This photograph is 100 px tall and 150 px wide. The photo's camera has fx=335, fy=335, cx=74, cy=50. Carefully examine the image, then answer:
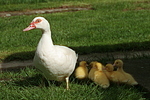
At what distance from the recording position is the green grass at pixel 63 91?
13.9 ft

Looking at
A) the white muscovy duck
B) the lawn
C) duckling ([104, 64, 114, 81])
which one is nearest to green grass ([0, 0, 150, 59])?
the lawn

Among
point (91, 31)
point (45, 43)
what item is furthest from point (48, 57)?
point (91, 31)

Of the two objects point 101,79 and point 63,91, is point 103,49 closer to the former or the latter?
point 101,79

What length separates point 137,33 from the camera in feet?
26.9

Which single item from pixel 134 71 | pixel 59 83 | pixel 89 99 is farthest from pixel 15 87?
pixel 134 71

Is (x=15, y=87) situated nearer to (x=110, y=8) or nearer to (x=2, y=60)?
(x=2, y=60)

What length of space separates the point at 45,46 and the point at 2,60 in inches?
97.1

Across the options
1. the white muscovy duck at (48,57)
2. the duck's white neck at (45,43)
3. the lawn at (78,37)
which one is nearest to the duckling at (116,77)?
the lawn at (78,37)

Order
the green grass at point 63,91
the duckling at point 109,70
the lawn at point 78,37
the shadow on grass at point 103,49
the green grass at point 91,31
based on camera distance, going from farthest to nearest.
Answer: the green grass at point 91,31 → the shadow on grass at point 103,49 → the duckling at point 109,70 → the lawn at point 78,37 → the green grass at point 63,91

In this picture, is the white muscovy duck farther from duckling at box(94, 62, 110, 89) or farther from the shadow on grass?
the shadow on grass

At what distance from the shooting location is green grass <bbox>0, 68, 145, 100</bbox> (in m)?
4.24

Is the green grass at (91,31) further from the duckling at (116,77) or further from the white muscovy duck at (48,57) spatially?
the white muscovy duck at (48,57)

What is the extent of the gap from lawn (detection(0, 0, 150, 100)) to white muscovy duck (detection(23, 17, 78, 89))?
0.24 m

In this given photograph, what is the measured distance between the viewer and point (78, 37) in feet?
26.5
